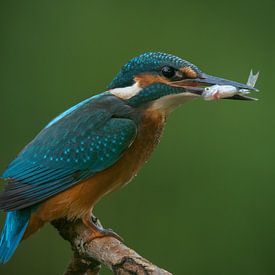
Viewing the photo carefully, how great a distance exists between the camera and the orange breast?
2.56m

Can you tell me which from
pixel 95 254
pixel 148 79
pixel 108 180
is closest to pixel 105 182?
pixel 108 180

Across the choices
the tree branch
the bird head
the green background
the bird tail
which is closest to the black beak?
the bird head

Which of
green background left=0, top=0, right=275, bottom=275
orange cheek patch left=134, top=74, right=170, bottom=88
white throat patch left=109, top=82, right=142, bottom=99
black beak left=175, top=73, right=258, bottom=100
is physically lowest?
green background left=0, top=0, right=275, bottom=275

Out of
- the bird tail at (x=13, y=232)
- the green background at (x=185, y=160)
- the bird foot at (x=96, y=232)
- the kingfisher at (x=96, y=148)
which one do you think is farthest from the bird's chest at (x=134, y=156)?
the green background at (x=185, y=160)

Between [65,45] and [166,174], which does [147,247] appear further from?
[65,45]

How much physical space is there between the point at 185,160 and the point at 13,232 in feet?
4.83

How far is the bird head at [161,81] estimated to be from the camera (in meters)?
2.51

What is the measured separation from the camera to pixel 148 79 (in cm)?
258

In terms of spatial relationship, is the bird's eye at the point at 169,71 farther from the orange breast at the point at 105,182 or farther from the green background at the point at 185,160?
the green background at the point at 185,160

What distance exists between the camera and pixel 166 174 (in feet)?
12.5

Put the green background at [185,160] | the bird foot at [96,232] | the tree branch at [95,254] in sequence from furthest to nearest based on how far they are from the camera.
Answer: the green background at [185,160] < the bird foot at [96,232] < the tree branch at [95,254]

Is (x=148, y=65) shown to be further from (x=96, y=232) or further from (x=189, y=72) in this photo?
(x=96, y=232)

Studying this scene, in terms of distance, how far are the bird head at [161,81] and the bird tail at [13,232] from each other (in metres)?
0.50

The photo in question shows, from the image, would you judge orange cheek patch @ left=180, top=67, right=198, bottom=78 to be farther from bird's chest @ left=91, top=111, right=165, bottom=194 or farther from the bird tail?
the bird tail
